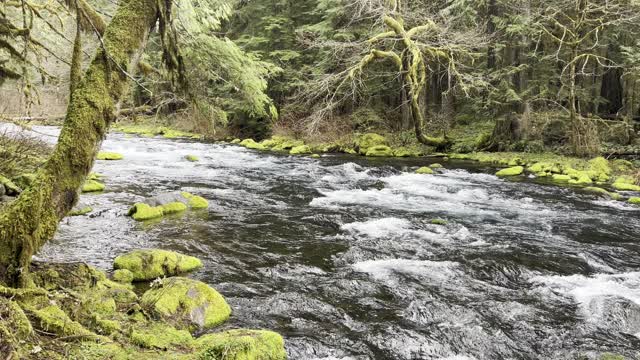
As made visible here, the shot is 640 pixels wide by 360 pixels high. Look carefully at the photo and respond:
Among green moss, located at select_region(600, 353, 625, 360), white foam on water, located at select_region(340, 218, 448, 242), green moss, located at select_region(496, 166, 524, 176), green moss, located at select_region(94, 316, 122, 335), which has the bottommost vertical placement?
green moss, located at select_region(600, 353, 625, 360)

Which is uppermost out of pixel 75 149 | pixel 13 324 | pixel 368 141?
pixel 75 149

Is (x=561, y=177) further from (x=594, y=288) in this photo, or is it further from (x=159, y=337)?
(x=159, y=337)

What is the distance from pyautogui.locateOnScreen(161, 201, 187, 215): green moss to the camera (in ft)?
32.0

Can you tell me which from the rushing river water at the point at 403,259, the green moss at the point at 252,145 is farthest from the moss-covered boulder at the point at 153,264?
the green moss at the point at 252,145

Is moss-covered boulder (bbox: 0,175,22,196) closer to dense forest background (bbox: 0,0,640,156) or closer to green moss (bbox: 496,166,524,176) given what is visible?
dense forest background (bbox: 0,0,640,156)

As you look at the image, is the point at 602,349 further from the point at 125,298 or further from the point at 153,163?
the point at 153,163

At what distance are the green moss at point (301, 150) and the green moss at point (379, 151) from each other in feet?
8.98

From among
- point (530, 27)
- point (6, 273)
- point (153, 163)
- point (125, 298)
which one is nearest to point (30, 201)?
point (6, 273)

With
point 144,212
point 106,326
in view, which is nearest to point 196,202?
point 144,212

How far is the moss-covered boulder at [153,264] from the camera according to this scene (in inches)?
244

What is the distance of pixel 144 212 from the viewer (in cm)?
929

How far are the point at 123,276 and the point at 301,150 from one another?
16718 mm

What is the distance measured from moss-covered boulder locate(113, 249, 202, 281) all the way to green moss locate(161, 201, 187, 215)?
3271mm

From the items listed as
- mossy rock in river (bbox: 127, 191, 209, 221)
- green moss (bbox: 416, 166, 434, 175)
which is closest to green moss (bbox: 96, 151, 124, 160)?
mossy rock in river (bbox: 127, 191, 209, 221)
